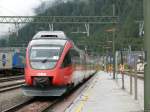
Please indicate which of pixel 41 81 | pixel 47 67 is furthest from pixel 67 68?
pixel 41 81

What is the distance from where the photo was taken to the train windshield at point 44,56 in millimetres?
22508

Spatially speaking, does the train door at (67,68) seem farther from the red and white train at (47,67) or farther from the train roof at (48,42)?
the train roof at (48,42)

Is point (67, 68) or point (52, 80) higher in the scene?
point (67, 68)

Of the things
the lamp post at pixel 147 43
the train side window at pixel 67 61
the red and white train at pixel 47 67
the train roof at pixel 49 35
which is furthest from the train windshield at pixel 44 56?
the lamp post at pixel 147 43

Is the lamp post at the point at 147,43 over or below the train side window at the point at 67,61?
over

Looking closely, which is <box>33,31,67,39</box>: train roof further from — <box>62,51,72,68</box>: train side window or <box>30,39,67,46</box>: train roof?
<box>62,51,72,68</box>: train side window

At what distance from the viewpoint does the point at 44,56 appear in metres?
22.9

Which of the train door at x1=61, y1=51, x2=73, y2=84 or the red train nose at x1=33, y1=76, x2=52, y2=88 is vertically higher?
the train door at x1=61, y1=51, x2=73, y2=84

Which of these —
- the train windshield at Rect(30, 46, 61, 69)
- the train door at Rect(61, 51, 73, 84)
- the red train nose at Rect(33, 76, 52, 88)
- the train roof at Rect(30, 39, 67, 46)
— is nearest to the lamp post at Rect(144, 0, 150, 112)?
the red train nose at Rect(33, 76, 52, 88)

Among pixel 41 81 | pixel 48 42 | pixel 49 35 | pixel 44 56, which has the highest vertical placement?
pixel 49 35

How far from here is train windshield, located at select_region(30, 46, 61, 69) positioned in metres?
22.5

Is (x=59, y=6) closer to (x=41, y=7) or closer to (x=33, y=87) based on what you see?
(x=41, y=7)

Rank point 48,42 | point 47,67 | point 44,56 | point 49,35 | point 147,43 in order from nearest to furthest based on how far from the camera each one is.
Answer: point 147,43 < point 47,67 < point 44,56 < point 48,42 < point 49,35

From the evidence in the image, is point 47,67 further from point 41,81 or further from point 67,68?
point 67,68
